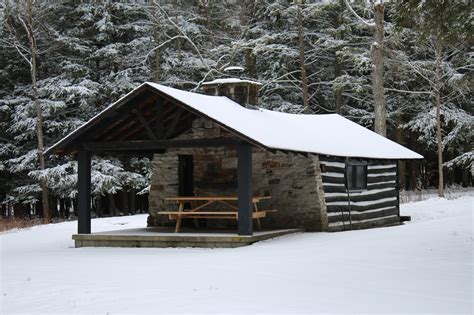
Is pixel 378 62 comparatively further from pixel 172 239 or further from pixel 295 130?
pixel 172 239

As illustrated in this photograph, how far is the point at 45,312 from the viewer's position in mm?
7371

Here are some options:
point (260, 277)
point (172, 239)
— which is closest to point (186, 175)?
point (172, 239)

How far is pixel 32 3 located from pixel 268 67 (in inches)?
484

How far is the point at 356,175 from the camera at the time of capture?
63.0 feet

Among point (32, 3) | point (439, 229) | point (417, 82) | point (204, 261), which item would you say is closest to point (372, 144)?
point (439, 229)

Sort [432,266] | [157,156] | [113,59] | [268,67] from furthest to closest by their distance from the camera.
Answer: [268,67]
[113,59]
[157,156]
[432,266]

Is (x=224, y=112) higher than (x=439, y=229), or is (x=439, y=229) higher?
(x=224, y=112)

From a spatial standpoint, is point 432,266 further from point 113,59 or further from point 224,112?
point 113,59

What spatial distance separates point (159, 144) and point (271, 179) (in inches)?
150

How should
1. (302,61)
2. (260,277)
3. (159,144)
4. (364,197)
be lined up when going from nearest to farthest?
(260,277) → (159,144) → (364,197) → (302,61)

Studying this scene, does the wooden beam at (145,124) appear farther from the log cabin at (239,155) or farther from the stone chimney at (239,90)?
the stone chimney at (239,90)

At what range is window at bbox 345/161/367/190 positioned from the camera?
61.1 ft

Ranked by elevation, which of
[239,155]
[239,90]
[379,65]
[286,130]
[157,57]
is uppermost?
[157,57]

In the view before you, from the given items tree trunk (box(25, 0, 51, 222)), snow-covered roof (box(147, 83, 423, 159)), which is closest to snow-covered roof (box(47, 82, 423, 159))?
snow-covered roof (box(147, 83, 423, 159))
